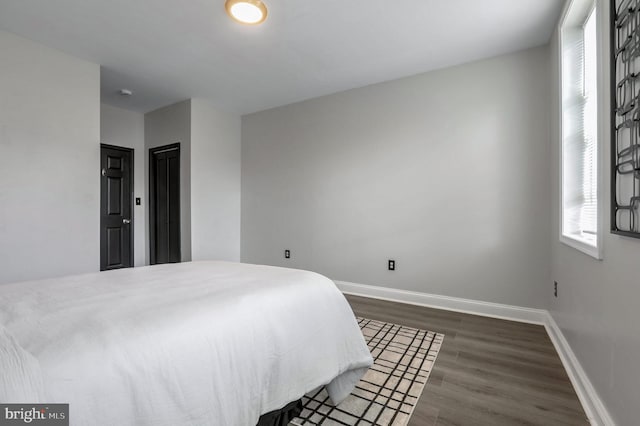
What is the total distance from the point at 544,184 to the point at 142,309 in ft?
10.4

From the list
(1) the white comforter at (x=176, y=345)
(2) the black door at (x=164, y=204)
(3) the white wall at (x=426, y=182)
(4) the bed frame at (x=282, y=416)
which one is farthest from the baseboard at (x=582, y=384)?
(2) the black door at (x=164, y=204)

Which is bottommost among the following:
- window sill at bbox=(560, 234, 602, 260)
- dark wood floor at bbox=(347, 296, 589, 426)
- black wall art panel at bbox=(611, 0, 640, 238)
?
dark wood floor at bbox=(347, 296, 589, 426)

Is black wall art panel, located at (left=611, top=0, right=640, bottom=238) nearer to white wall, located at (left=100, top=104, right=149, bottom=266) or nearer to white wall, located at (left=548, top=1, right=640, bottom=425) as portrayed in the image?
white wall, located at (left=548, top=1, right=640, bottom=425)

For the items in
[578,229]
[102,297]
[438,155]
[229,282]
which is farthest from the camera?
[438,155]

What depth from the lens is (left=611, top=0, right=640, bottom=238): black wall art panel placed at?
112 centimetres

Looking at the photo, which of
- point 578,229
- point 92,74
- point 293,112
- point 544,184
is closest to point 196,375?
point 578,229

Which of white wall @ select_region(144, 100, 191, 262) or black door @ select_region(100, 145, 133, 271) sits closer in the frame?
white wall @ select_region(144, 100, 191, 262)

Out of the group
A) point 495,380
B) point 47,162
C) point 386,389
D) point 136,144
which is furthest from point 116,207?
point 495,380

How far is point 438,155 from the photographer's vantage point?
3.17 meters

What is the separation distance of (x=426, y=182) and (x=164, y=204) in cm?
373

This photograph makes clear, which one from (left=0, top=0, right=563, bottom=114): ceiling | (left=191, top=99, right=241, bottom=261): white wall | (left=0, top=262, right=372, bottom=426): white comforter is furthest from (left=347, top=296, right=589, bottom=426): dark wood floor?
(left=191, top=99, right=241, bottom=261): white wall

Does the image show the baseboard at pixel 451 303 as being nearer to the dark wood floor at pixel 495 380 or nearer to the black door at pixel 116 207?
the dark wood floor at pixel 495 380

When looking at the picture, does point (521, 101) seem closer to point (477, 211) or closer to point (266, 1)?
point (477, 211)

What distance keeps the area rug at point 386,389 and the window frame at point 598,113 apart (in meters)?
1.16
